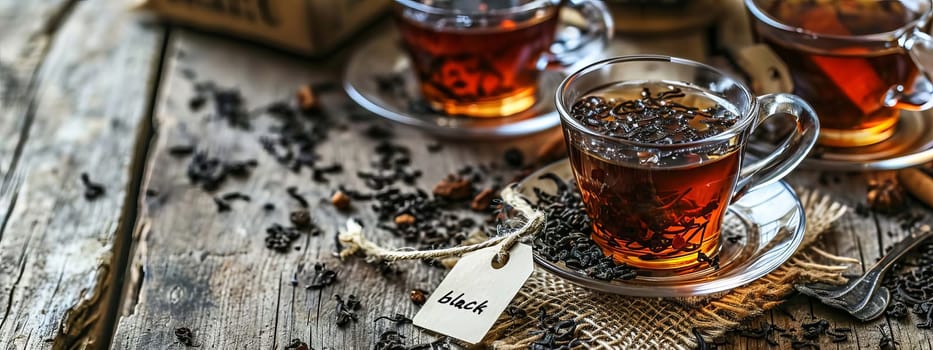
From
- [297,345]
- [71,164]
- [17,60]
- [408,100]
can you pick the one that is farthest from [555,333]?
[17,60]

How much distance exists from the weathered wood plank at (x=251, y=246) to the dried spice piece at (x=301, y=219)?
0.7 inches

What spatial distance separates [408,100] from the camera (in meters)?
2.04

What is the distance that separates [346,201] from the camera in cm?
175

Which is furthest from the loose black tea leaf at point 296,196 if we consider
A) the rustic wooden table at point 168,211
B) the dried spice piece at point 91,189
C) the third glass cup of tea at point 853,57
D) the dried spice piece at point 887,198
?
the dried spice piece at point 887,198

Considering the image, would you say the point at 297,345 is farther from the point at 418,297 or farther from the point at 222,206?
the point at 222,206

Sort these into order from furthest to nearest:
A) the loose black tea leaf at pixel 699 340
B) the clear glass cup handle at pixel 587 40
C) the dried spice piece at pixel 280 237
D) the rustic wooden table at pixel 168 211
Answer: the clear glass cup handle at pixel 587 40 → the dried spice piece at pixel 280 237 → the rustic wooden table at pixel 168 211 → the loose black tea leaf at pixel 699 340

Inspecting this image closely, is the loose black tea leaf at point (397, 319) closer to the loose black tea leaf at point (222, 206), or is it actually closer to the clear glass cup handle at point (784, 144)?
the loose black tea leaf at point (222, 206)

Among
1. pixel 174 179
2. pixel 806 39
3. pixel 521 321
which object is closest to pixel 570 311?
pixel 521 321

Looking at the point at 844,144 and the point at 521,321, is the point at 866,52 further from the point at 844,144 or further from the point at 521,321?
the point at 521,321

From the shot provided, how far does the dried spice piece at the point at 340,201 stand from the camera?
1.74 metres

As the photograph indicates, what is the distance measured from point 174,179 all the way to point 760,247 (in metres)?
1.05

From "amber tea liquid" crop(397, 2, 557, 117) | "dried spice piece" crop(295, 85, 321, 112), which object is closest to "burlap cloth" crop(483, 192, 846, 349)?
"amber tea liquid" crop(397, 2, 557, 117)

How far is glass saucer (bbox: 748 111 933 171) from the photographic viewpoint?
170 cm

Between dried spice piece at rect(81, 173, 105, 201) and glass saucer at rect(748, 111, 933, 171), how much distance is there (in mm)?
1185
